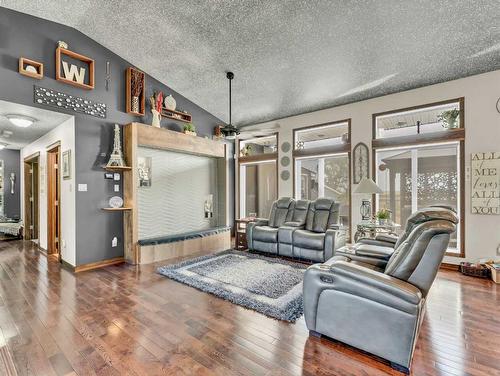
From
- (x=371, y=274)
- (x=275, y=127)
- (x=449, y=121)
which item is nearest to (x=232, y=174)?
(x=275, y=127)

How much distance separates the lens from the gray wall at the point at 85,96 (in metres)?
3.35

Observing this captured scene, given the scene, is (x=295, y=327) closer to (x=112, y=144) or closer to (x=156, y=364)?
(x=156, y=364)

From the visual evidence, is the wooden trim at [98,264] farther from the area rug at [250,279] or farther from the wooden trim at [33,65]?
the wooden trim at [33,65]

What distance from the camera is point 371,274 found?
1840mm

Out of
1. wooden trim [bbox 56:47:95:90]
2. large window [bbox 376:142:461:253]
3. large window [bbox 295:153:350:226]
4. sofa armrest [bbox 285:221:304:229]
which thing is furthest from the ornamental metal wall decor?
large window [bbox 376:142:461:253]

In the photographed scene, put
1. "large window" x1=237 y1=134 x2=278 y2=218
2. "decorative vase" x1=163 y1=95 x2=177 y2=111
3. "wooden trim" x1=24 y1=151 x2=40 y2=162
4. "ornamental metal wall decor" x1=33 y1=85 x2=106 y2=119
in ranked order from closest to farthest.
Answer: "ornamental metal wall decor" x1=33 y1=85 x2=106 y2=119 < "decorative vase" x1=163 y1=95 x2=177 y2=111 < "wooden trim" x1=24 y1=151 x2=40 y2=162 < "large window" x1=237 y1=134 x2=278 y2=218

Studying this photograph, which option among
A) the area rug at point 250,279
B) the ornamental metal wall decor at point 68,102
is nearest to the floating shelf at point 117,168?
the ornamental metal wall decor at point 68,102

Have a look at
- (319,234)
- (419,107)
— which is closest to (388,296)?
(319,234)

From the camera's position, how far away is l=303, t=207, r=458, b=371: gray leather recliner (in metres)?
1.68

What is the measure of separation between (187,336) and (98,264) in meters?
2.80

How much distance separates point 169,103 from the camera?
516 cm

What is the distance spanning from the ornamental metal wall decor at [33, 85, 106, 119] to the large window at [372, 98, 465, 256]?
495 cm

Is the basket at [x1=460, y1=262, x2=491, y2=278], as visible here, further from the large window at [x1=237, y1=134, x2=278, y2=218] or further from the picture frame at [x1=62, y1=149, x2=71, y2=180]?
the picture frame at [x1=62, y1=149, x2=71, y2=180]

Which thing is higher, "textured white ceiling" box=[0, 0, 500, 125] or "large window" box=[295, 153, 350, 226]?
"textured white ceiling" box=[0, 0, 500, 125]
